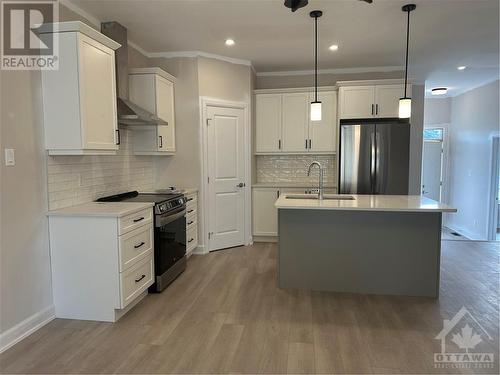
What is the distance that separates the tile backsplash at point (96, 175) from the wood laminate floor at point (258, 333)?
1079 millimetres

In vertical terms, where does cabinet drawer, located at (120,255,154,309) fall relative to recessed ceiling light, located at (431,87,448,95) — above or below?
below

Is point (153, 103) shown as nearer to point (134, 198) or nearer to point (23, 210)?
point (134, 198)

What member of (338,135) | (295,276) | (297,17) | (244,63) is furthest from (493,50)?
(295,276)

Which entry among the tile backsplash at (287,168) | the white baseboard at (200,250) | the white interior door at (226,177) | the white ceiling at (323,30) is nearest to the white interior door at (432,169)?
the white ceiling at (323,30)

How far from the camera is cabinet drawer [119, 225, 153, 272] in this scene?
2775 millimetres

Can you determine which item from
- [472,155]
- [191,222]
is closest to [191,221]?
[191,222]

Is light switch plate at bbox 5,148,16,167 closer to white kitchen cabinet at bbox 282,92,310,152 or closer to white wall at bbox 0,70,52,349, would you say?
white wall at bbox 0,70,52,349

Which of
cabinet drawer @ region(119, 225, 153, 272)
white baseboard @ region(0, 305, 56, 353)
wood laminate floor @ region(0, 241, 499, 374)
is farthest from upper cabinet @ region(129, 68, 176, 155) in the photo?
white baseboard @ region(0, 305, 56, 353)

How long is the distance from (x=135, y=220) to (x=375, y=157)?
337 centimetres

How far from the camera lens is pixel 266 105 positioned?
5367 millimetres

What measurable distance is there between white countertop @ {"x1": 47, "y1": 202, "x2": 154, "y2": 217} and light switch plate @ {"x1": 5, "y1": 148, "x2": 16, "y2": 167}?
51cm

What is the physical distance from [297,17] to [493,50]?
287cm

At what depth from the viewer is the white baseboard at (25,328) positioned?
7.84ft

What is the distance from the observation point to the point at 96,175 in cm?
344
